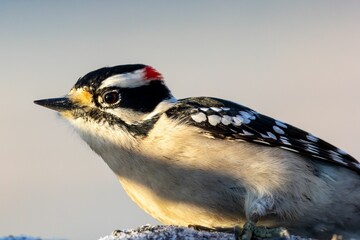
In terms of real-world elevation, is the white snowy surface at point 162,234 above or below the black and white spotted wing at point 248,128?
below

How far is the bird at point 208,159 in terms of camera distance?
4.73 metres

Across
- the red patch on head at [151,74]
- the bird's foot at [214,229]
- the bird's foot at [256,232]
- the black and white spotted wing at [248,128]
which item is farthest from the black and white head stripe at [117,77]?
the bird's foot at [256,232]

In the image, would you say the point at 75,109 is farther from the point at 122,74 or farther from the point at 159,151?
the point at 159,151

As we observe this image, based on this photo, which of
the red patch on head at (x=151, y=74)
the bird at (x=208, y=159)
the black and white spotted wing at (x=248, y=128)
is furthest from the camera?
the red patch on head at (x=151, y=74)

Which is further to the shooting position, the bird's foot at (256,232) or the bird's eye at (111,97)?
the bird's eye at (111,97)

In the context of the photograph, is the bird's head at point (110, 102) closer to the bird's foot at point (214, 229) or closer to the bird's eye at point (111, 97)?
the bird's eye at point (111, 97)

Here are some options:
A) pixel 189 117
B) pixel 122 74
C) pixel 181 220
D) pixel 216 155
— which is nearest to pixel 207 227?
pixel 181 220

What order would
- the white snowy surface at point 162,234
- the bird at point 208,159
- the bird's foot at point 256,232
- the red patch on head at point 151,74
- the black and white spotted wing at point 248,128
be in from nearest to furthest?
the white snowy surface at point 162,234 → the bird's foot at point 256,232 → the bird at point 208,159 → the black and white spotted wing at point 248,128 → the red patch on head at point 151,74

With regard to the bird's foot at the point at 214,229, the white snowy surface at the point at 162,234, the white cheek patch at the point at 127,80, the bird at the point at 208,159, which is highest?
the white cheek patch at the point at 127,80

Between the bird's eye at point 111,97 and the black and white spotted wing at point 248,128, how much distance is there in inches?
15.9

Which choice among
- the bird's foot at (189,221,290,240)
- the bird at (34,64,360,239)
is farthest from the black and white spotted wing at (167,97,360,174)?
the bird's foot at (189,221,290,240)

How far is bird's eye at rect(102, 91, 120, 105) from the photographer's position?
5199 millimetres

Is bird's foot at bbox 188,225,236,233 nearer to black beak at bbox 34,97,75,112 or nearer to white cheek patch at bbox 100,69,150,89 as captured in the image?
white cheek patch at bbox 100,69,150,89

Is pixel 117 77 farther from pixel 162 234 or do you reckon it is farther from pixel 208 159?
pixel 162 234
